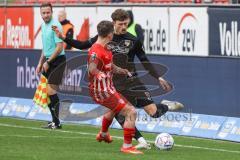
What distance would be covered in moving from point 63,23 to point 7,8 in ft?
10.5

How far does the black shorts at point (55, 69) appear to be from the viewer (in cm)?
1847

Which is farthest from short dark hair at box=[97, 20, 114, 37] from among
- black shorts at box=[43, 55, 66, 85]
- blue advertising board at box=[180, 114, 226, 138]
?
black shorts at box=[43, 55, 66, 85]

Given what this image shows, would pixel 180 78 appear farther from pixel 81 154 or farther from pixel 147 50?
pixel 81 154

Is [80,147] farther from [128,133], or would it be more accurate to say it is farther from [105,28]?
[105,28]

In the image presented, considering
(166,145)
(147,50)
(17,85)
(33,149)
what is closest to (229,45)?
(147,50)

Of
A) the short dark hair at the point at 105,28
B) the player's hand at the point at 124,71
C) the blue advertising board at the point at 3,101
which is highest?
the short dark hair at the point at 105,28

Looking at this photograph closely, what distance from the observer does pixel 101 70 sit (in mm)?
13805

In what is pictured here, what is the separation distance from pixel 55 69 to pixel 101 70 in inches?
198

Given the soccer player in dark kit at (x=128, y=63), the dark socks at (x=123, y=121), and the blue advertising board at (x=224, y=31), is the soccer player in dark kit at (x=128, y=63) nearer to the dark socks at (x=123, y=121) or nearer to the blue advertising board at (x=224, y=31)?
the dark socks at (x=123, y=121)

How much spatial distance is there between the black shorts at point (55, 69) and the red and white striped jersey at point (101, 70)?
14.8 feet

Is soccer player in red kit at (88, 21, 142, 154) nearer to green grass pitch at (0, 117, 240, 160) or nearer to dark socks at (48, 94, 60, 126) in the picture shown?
green grass pitch at (0, 117, 240, 160)

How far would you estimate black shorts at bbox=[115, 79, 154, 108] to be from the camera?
1523 cm

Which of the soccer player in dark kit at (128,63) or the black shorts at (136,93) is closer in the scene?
the soccer player in dark kit at (128,63)

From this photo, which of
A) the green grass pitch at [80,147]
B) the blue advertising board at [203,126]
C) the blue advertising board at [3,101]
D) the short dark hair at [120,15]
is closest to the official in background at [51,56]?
the green grass pitch at [80,147]
